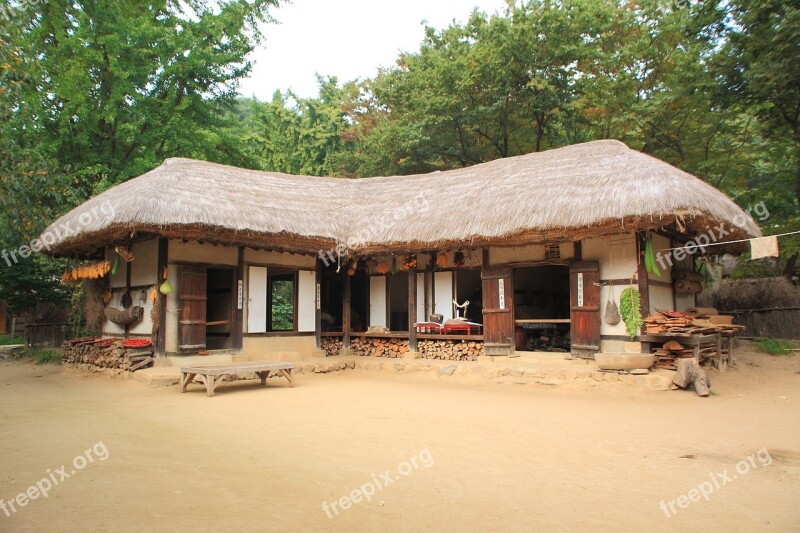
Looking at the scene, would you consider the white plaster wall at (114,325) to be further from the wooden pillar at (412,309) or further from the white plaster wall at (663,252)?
the white plaster wall at (663,252)

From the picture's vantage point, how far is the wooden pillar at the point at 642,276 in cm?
926

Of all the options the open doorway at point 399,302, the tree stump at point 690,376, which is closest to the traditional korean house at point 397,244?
the tree stump at point 690,376

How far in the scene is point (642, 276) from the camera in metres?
9.30

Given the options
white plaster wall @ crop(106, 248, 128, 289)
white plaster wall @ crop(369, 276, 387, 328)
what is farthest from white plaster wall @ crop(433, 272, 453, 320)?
white plaster wall @ crop(106, 248, 128, 289)

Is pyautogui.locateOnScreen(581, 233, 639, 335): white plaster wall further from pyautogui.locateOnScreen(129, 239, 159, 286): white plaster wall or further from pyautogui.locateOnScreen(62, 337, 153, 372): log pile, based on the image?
pyautogui.locateOnScreen(62, 337, 153, 372): log pile

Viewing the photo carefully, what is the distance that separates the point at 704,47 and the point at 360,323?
34.4 ft

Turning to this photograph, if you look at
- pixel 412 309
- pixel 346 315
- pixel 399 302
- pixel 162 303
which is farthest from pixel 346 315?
pixel 162 303

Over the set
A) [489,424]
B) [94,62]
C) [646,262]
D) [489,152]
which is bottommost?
[489,424]

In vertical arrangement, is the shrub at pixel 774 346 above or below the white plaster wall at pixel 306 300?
below

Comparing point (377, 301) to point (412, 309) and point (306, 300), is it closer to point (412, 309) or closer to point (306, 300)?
point (412, 309)

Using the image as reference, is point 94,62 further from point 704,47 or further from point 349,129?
point 704,47

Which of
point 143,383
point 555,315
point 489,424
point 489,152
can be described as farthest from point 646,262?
point 489,152

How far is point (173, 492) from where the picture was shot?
389cm

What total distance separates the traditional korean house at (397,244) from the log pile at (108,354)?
0.32 metres
